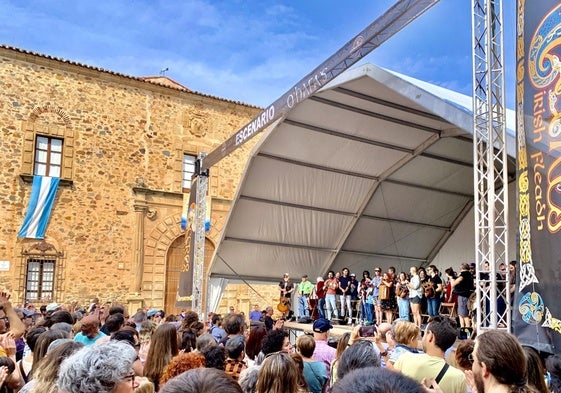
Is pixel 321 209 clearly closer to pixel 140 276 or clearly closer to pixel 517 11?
pixel 140 276

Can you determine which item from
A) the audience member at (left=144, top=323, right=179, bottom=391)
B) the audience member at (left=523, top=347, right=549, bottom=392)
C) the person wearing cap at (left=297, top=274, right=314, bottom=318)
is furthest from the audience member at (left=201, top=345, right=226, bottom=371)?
the person wearing cap at (left=297, top=274, right=314, bottom=318)

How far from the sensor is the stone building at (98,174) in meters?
14.9

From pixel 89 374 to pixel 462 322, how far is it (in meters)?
8.91

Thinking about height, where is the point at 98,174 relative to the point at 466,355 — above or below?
above

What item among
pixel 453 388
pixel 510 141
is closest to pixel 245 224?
pixel 510 141

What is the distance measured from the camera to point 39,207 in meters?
15.0

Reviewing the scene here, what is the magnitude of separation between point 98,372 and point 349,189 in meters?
12.2

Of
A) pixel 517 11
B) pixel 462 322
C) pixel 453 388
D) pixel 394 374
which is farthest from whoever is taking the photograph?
pixel 462 322

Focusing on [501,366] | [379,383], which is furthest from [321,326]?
[379,383]

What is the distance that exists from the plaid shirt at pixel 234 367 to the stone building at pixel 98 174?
42.3 ft

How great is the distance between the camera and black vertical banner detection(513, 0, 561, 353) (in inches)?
197

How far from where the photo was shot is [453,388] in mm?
2820

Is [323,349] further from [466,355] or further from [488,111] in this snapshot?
[488,111]

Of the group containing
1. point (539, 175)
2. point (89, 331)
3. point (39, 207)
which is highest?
point (39, 207)
